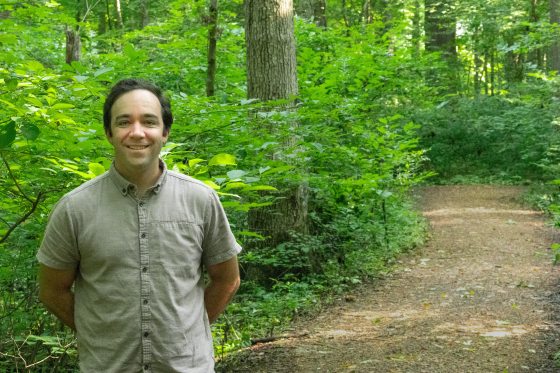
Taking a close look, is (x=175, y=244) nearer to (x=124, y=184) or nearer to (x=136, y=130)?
(x=124, y=184)

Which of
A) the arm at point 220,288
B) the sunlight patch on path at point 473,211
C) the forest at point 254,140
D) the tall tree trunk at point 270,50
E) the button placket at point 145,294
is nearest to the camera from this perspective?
the button placket at point 145,294

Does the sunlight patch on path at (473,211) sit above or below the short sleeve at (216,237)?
below

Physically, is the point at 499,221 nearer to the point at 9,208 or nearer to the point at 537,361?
the point at 537,361

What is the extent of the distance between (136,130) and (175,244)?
1.49 feet

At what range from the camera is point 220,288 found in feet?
9.09

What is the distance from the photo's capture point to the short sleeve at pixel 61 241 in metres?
2.37

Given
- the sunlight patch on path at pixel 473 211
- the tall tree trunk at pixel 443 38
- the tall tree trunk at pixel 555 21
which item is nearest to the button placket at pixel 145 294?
the sunlight patch on path at pixel 473 211

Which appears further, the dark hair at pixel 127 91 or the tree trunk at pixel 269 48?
the tree trunk at pixel 269 48

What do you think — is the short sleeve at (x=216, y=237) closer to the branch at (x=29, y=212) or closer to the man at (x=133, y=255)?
the man at (x=133, y=255)

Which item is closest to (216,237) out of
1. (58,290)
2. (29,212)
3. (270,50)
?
(58,290)

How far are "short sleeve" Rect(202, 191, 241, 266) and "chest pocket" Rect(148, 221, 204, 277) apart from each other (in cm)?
6

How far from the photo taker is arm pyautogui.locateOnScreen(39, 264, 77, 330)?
246 cm

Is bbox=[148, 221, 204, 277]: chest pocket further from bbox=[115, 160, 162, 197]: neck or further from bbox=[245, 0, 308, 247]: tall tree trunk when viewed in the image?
bbox=[245, 0, 308, 247]: tall tree trunk

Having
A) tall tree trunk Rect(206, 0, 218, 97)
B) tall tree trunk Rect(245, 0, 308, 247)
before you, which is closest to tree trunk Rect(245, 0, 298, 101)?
tall tree trunk Rect(245, 0, 308, 247)
